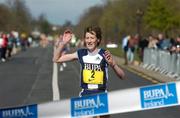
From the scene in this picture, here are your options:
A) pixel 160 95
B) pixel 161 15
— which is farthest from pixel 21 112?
pixel 161 15

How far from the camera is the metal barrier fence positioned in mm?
23438

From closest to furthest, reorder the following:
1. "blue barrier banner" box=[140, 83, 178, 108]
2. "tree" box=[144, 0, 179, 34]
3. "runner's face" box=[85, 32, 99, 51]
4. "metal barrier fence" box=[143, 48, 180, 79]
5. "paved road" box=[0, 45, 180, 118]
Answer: "blue barrier banner" box=[140, 83, 178, 108], "runner's face" box=[85, 32, 99, 51], "paved road" box=[0, 45, 180, 118], "metal barrier fence" box=[143, 48, 180, 79], "tree" box=[144, 0, 179, 34]

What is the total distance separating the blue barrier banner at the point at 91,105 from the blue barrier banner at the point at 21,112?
467mm

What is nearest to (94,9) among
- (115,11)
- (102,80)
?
(115,11)

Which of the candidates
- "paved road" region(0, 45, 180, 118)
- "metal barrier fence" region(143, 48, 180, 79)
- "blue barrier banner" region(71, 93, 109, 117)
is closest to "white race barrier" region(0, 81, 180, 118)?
A: "blue barrier banner" region(71, 93, 109, 117)

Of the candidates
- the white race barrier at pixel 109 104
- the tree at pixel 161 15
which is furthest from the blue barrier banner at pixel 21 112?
the tree at pixel 161 15

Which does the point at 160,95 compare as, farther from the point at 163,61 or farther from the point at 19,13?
the point at 19,13

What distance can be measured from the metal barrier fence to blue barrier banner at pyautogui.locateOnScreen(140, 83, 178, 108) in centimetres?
1619

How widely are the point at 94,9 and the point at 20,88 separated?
12847 centimetres

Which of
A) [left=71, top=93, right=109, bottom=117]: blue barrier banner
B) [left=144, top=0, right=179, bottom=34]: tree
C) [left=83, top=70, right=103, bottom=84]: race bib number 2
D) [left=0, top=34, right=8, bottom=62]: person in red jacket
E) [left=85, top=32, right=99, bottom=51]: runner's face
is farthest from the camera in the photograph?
[left=144, top=0, right=179, bottom=34]: tree

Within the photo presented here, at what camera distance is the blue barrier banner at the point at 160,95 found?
6.41m

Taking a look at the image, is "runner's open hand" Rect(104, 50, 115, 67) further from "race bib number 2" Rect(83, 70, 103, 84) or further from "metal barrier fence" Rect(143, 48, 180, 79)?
"metal barrier fence" Rect(143, 48, 180, 79)

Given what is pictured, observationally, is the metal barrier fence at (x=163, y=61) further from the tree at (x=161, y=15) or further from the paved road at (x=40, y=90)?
the tree at (x=161, y=15)

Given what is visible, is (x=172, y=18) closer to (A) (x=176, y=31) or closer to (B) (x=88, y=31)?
(A) (x=176, y=31)
